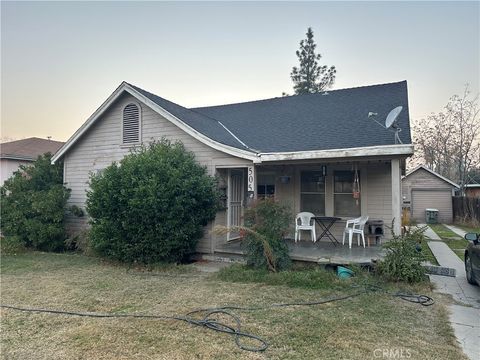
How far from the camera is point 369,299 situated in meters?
5.08

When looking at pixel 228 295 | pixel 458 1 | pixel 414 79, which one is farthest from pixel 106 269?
pixel 414 79

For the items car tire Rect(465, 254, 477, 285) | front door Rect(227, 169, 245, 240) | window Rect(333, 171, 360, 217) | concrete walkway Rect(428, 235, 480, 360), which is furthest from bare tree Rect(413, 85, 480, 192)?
front door Rect(227, 169, 245, 240)

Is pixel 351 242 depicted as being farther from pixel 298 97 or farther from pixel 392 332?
pixel 298 97

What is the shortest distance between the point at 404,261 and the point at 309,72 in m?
22.1

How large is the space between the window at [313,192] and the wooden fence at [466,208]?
1359 centimetres

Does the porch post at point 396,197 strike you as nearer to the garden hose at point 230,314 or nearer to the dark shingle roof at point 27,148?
the garden hose at point 230,314

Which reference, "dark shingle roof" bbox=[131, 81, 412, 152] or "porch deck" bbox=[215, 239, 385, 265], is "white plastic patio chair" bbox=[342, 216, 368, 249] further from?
"dark shingle roof" bbox=[131, 81, 412, 152]

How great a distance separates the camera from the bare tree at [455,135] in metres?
22.7

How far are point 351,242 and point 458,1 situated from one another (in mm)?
8165

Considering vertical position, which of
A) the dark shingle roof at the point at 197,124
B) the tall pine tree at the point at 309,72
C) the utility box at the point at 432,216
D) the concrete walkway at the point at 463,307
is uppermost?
the tall pine tree at the point at 309,72

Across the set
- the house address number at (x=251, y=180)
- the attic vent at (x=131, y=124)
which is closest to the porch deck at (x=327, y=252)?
the house address number at (x=251, y=180)

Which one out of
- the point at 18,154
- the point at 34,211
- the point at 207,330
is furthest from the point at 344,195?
the point at 18,154

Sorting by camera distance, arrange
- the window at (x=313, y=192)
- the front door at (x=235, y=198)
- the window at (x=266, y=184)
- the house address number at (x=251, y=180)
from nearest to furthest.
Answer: the house address number at (x=251, y=180)
the front door at (x=235, y=198)
the window at (x=313, y=192)
the window at (x=266, y=184)

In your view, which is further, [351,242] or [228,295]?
[351,242]
